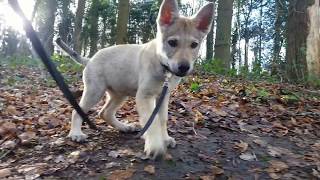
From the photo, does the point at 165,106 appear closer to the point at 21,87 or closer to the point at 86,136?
the point at 86,136

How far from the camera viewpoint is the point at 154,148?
4.31 m

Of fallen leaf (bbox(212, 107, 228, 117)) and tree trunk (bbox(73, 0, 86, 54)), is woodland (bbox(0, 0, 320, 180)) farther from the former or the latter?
tree trunk (bbox(73, 0, 86, 54))

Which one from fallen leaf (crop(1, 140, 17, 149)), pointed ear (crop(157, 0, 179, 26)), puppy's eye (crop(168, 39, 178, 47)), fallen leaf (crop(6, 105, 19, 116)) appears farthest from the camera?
fallen leaf (crop(6, 105, 19, 116))

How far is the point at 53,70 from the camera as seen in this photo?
235cm

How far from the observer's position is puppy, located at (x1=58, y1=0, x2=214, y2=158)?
4.35m

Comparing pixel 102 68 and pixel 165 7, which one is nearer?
pixel 165 7

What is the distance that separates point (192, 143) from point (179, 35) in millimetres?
1258

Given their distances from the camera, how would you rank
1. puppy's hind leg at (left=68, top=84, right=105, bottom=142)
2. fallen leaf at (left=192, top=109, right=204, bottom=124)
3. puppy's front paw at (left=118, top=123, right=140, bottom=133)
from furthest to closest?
fallen leaf at (left=192, top=109, right=204, bottom=124) < puppy's front paw at (left=118, top=123, right=140, bottom=133) < puppy's hind leg at (left=68, top=84, right=105, bottom=142)

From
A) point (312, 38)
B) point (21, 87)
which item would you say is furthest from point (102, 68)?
point (312, 38)

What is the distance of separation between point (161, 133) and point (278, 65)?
890 centimetres

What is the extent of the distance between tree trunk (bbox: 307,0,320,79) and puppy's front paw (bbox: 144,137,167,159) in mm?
7740

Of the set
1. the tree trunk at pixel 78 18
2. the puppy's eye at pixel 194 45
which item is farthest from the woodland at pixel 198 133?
the tree trunk at pixel 78 18

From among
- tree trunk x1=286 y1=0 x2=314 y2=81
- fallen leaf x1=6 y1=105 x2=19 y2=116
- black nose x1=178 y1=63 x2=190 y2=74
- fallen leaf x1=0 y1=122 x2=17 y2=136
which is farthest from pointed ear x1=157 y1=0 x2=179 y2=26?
tree trunk x1=286 y1=0 x2=314 y2=81

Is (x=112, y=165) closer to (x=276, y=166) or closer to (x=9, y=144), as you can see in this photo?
(x=9, y=144)
